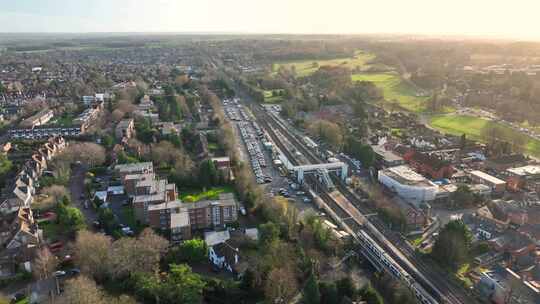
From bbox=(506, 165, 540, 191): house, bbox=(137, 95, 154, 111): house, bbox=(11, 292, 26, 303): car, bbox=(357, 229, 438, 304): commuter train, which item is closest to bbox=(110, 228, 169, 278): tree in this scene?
bbox=(11, 292, 26, 303): car

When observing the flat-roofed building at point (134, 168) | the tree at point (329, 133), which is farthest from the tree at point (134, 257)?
the tree at point (329, 133)

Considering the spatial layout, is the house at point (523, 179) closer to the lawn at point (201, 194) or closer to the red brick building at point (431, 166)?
the red brick building at point (431, 166)

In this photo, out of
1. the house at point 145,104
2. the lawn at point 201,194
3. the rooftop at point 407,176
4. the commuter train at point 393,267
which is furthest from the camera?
the house at point 145,104

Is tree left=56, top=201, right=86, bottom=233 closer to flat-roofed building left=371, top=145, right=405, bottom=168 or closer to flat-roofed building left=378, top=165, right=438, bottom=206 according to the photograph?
flat-roofed building left=378, top=165, right=438, bottom=206

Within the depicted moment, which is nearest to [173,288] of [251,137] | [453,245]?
[453,245]

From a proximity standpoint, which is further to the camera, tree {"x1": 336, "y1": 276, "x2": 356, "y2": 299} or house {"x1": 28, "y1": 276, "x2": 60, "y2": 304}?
tree {"x1": 336, "y1": 276, "x2": 356, "y2": 299}

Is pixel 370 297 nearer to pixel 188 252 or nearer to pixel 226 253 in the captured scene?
pixel 226 253

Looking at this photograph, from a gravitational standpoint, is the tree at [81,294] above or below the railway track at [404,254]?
above
